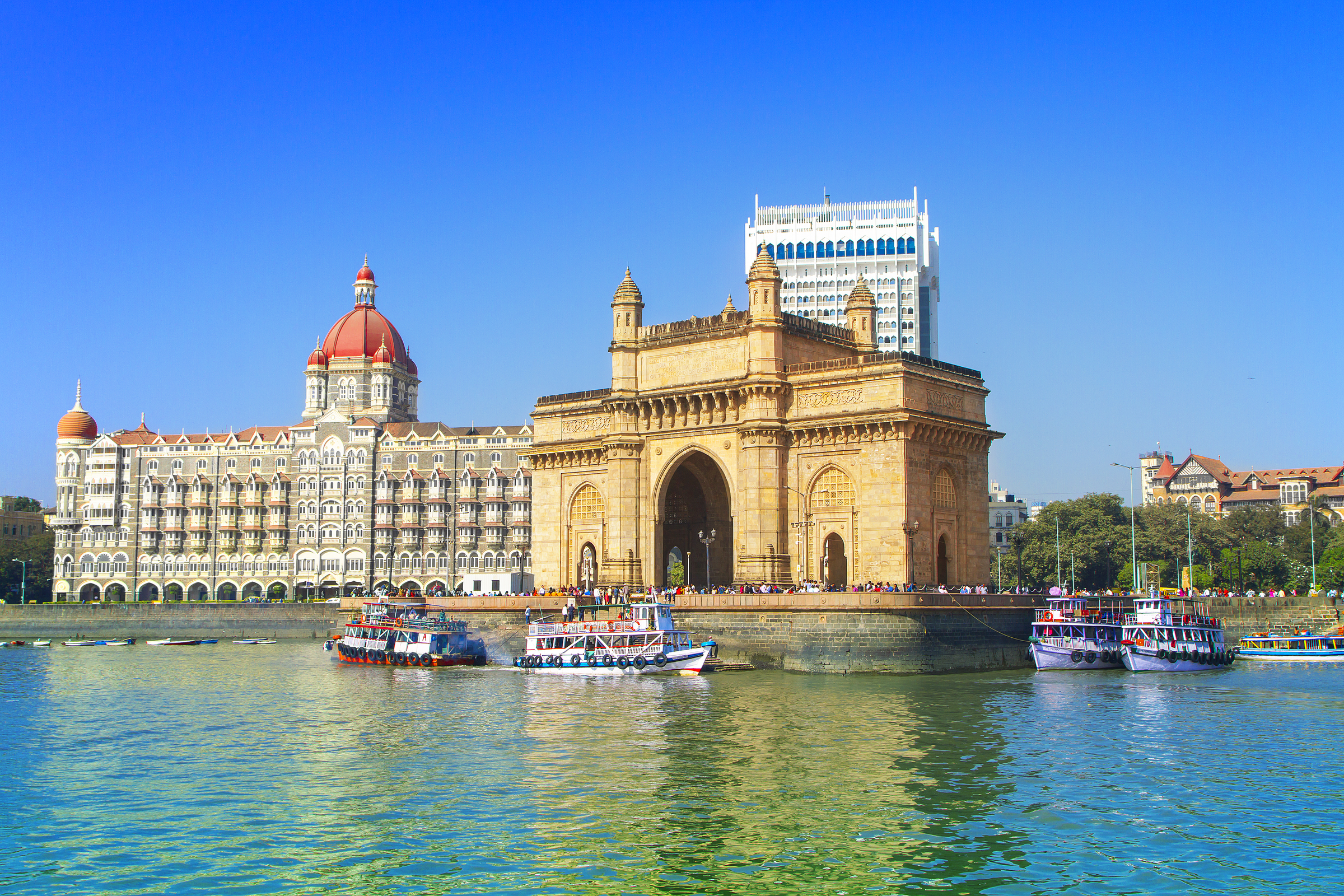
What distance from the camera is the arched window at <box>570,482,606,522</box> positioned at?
65.4 meters

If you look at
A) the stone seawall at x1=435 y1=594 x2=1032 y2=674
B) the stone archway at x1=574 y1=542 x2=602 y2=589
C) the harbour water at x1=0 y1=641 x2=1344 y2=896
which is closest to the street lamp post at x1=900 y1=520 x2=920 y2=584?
the stone seawall at x1=435 y1=594 x2=1032 y2=674

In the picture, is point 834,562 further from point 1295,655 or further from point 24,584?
point 24,584

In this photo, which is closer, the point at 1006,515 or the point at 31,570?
the point at 31,570

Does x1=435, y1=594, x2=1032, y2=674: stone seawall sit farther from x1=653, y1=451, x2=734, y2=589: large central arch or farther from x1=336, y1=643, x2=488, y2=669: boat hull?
x1=336, y1=643, x2=488, y2=669: boat hull

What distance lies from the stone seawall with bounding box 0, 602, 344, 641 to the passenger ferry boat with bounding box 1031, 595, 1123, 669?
5024 cm

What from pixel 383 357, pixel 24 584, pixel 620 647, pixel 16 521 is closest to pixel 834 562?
pixel 620 647

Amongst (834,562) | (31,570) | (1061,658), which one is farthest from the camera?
(31,570)

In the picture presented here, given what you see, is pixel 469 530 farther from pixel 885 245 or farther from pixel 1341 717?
pixel 1341 717

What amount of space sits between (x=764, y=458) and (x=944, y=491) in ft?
26.7

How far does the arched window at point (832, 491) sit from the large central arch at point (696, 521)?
7.17 meters

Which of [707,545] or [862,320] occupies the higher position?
[862,320]

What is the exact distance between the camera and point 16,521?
14638cm

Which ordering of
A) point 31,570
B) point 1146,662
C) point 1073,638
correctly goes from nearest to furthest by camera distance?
1. point 1073,638
2. point 1146,662
3. point 31,570

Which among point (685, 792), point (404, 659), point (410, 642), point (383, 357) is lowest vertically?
point (685, 792)
